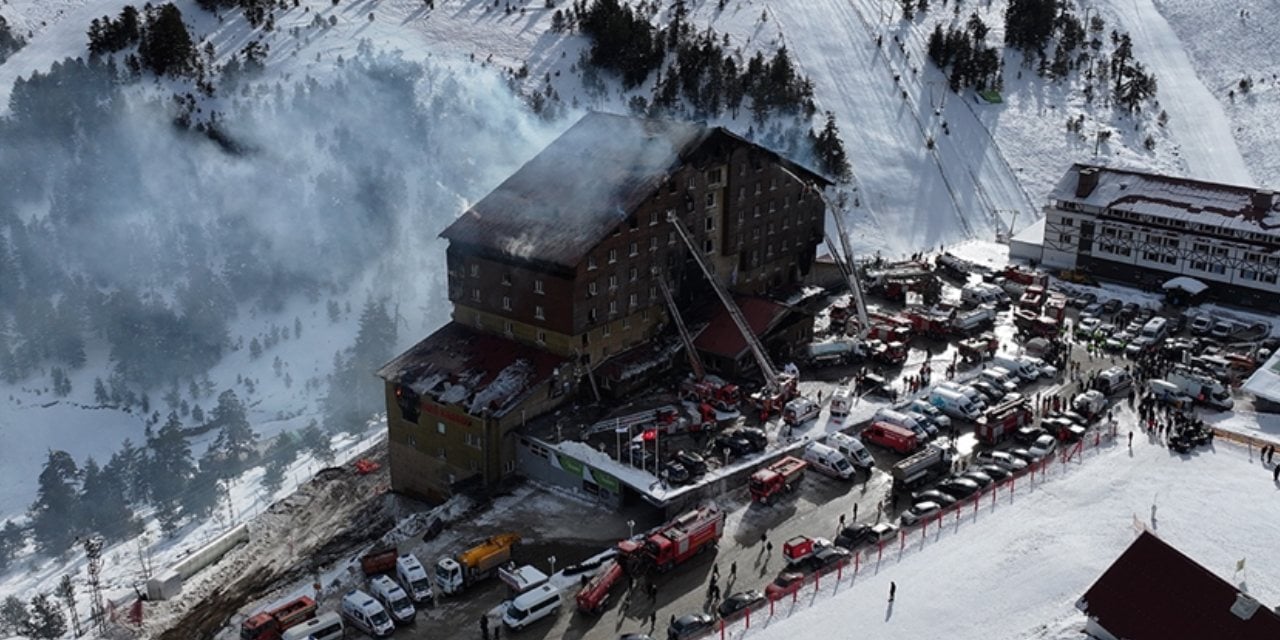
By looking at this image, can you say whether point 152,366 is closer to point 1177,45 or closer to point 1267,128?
point 1267,128

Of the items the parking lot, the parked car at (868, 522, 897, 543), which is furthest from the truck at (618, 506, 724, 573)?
the parked car at (868, 522, 897, 543)

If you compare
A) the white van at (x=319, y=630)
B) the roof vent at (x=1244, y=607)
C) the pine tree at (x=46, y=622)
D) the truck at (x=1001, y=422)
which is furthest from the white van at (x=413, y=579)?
the roof vent at (x=1244, y=607)

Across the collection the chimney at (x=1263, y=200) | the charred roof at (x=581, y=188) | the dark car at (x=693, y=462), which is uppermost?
the charred roof at (x=581, y=188)

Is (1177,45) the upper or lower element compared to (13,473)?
upper

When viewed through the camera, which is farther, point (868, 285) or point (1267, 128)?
point (1267, 128)

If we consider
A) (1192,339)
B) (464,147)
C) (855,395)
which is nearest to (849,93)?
(464,147)

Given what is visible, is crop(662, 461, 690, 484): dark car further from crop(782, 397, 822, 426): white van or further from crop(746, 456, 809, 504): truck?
crop(782, 397, 822, 426): white van

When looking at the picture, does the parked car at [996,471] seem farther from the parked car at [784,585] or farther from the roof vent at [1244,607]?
the roof vent at [1244,607]

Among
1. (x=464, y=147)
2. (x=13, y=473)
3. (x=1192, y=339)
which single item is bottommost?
(x=13, y=473)
